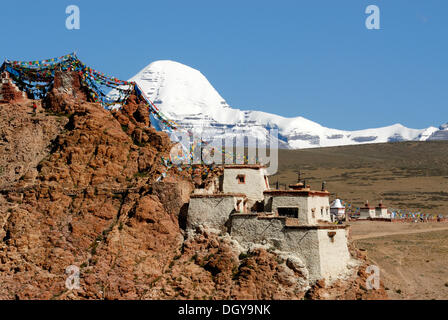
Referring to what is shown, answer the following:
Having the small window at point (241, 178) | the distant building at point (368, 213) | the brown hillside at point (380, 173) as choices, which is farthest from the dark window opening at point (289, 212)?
the brown hillside at point (380, 173)

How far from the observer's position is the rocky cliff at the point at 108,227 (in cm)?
3167

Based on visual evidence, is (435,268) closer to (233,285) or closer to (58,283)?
(233,285)

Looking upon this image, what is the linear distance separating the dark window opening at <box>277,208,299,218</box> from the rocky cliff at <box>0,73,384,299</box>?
10.3ft

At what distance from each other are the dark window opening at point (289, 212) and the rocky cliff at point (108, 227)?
123 inches

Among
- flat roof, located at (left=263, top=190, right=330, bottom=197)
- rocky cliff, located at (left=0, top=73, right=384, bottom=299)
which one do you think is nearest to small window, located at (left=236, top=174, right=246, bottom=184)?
flat roof, located at (left=263, top=190, right=330, bottom=197)

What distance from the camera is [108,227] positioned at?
34531 millimetres

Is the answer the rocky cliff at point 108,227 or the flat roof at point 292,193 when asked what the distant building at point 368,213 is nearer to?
the flat roof at point 292,193

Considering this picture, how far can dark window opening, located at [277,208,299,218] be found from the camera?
35.3 metres

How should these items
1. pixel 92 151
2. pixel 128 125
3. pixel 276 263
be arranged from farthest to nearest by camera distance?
pixel 128 125 → pixel 92 151 → pixel 276 263

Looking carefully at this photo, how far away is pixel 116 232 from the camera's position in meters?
33.8
